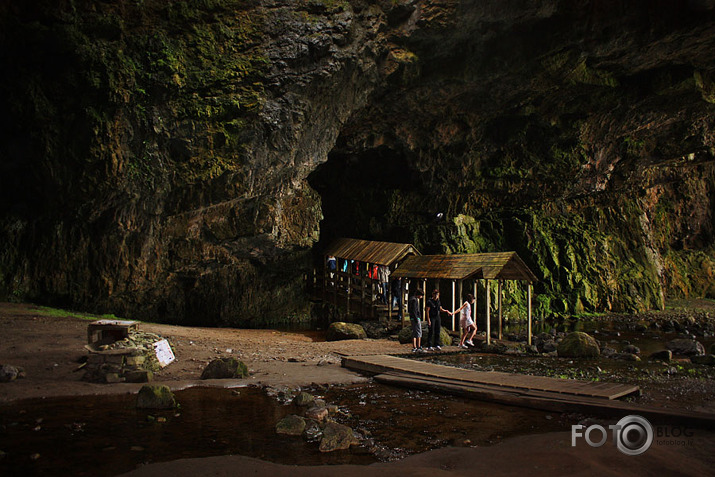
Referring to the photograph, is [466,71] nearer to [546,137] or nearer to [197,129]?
[546,137]

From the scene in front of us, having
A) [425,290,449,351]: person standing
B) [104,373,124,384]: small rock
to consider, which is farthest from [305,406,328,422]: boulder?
[425,290,449,351]: person standing

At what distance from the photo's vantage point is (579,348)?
13312 millimetres

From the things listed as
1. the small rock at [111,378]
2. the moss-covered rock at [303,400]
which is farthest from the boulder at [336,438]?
the small rock at [111,378]

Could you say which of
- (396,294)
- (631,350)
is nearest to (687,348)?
(631,350)

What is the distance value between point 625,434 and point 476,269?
1063 cm

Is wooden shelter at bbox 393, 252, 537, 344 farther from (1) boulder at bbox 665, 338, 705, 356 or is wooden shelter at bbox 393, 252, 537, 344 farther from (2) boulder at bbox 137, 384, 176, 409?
(2) boulder at bbox 137, 384, 176, 409

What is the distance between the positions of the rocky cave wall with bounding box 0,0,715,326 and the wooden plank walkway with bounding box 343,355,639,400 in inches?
344

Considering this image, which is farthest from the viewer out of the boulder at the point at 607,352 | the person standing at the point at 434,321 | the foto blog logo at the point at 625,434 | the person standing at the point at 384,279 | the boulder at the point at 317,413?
the person standing at the point at 384,279

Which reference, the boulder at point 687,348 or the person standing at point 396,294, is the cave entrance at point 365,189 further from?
the boulder at point 687,348

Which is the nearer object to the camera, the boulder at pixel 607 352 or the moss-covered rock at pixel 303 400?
the moss-covered rock at pixel 303 400

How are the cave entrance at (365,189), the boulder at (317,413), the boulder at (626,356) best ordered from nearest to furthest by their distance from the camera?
the boulder at (317,413) < the boulder at (626,356) < the cave entrance at (365,189)

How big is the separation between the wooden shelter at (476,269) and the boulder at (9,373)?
1236cm

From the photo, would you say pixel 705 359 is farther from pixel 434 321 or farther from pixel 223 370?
pixel 223 370

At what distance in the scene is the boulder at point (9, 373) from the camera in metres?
7.51
